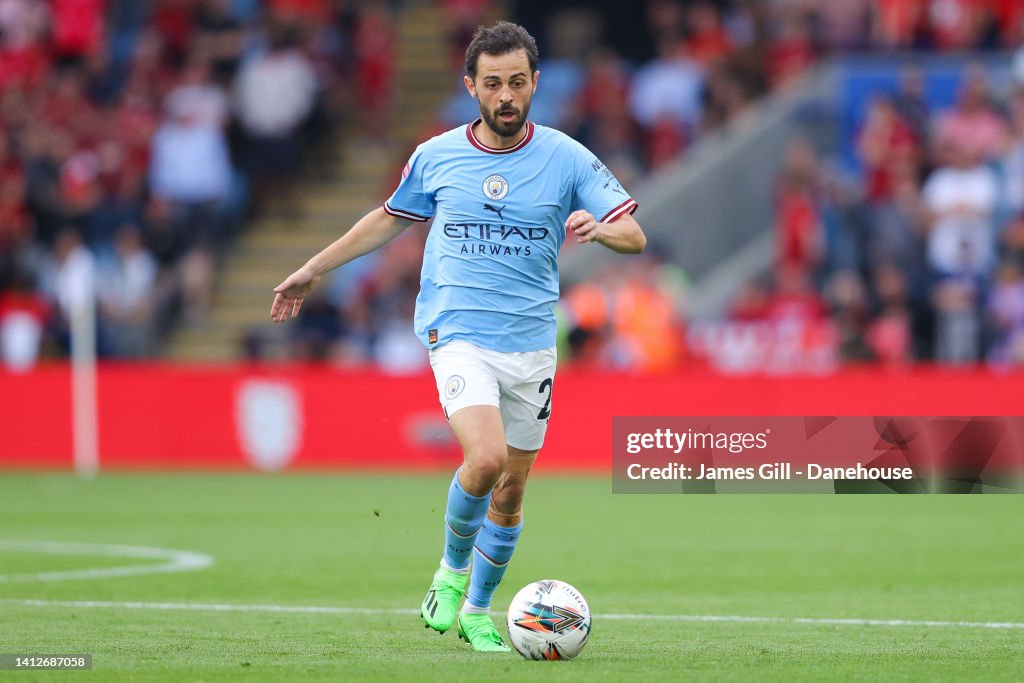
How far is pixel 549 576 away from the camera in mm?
11609

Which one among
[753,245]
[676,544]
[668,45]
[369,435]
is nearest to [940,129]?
[753,245]

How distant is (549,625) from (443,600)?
0.63 metres

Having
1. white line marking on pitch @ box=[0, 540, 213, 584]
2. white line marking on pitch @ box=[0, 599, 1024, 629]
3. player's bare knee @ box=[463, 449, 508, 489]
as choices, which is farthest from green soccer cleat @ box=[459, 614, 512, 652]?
white line marking on pitch @ box=[0, 540, 213, 584]

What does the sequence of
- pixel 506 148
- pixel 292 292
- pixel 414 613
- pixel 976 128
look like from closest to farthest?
1. pixel 506 148
2. pixel 292 292
3. pixel 414 613
4. pixel 976 128

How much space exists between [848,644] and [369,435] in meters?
13.7

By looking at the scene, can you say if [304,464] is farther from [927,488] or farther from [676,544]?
[676,544]

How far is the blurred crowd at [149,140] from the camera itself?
80.4ft

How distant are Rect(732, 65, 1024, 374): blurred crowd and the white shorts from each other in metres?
12.7

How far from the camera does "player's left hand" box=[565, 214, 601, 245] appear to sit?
783 cm

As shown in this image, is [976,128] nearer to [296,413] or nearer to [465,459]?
[296,413]

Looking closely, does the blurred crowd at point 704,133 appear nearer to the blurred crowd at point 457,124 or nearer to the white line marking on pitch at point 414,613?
the blurred crowd at point 457,124

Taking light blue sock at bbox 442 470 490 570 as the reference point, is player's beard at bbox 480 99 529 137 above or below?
above

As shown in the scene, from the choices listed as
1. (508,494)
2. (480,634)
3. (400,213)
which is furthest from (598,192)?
(480,634)

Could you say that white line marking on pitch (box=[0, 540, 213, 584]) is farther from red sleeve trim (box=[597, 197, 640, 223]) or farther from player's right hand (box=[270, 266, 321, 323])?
red sleeve trim (box=[597, 197, 640, 223])
